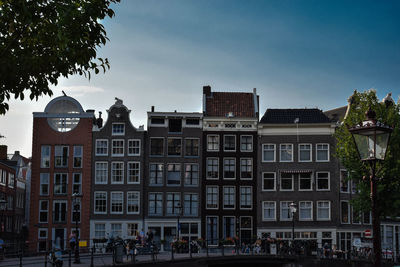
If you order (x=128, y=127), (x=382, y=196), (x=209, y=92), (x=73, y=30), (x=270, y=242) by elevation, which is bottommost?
(x=270, y=242)

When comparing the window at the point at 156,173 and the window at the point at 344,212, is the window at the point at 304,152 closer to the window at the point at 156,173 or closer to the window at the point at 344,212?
the window at the point at 344,212

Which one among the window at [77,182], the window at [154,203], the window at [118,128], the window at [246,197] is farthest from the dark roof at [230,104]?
the window at [77,182]

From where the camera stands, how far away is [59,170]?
5797 centimetres

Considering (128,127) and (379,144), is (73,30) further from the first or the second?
(128,127)

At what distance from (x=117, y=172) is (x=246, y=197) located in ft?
41.0

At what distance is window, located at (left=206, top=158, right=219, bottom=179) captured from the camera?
58.9m

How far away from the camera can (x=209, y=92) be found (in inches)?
2456

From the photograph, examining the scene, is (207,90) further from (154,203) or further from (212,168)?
(154,203)

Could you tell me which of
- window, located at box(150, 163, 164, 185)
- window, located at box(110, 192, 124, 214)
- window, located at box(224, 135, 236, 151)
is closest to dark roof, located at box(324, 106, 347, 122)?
window, located at box(224, 135, 236, 151)

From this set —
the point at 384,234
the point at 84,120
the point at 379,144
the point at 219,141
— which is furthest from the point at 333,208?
the point at 379,144

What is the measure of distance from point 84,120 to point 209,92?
42.3ft

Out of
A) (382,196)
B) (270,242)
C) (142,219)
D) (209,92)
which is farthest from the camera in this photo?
(209,92)

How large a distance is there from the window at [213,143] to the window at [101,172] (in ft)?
32.7

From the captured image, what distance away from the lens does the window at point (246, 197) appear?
193 ft
